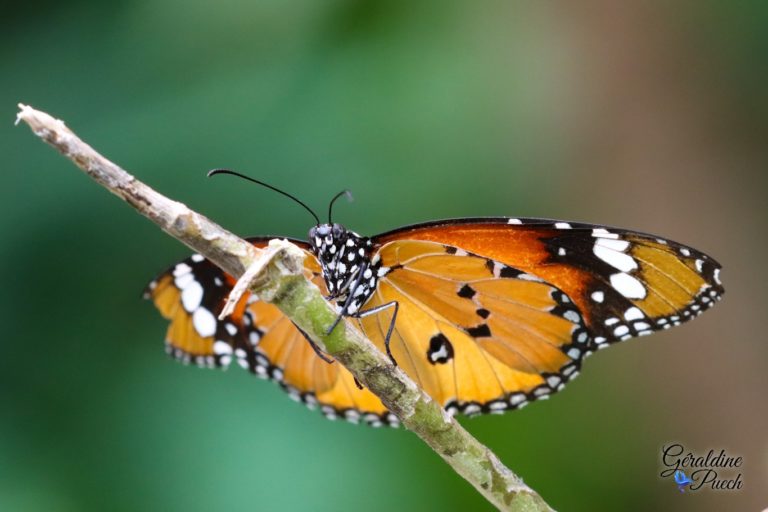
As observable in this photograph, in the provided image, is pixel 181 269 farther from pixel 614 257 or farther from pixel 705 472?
pixel 705 472

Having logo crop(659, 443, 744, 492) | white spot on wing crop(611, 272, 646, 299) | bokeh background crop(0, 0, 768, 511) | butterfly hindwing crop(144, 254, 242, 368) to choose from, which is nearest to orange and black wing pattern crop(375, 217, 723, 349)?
white spot on wing crop(611, 272, 646, 299)

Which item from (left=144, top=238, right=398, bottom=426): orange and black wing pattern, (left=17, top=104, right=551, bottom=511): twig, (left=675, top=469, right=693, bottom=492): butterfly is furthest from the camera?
(left=144, top=238, right=398, bottom=426): orange and black wing pattern

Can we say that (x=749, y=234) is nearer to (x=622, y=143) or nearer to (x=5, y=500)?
(x=622, y=143)

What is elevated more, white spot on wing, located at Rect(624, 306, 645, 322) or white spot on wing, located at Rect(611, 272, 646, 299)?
white spot on wing, located at Rect(611, 272, 646, 299)

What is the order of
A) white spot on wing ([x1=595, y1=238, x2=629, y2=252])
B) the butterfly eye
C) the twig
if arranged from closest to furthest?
1. the twig
2. the butterfly eye
3. white spot on wing ([x1=595, y1=238, x2=629, y2=252])

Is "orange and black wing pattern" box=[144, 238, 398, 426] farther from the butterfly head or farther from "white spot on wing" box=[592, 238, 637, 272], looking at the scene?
"white spot on wing" box=[592, 238, 637, 272]

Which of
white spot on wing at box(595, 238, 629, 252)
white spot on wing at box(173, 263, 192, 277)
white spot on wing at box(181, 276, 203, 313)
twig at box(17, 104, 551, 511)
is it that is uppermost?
white spot on wing at box(595, 238, 629, 252)

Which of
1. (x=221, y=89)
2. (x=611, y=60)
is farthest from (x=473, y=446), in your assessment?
(x=611, y=60)

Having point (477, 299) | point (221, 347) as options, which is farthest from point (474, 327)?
point (221, 347)
